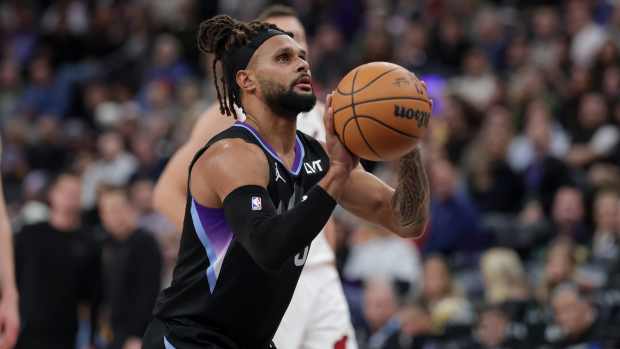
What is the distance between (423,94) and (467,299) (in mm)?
6483

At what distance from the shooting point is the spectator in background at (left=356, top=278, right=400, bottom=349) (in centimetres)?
989

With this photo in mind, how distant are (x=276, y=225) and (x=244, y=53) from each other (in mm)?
950

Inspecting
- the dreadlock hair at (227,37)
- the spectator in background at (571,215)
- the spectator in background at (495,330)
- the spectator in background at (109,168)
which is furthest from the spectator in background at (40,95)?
the dreadlock hair at (227,37)

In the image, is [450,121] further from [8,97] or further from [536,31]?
[8,97]

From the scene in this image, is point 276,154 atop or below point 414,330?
atop

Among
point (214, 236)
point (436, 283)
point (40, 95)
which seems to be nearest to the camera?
point (214, 236)

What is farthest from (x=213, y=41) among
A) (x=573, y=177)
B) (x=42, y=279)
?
(x=573, y=177)

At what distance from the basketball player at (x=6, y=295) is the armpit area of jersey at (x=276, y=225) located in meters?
1.77

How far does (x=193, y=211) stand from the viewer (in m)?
4.86

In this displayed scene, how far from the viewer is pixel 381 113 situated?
456 cm

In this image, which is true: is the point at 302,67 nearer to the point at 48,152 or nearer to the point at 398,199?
the point at 398,199

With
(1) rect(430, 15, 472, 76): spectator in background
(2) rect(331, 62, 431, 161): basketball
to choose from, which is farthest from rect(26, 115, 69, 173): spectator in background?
(2) rect(331, 62, 431, 161): basketball

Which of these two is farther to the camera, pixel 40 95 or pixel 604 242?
pixel 40 95

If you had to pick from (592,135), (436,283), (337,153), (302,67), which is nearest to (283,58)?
(302,67)
